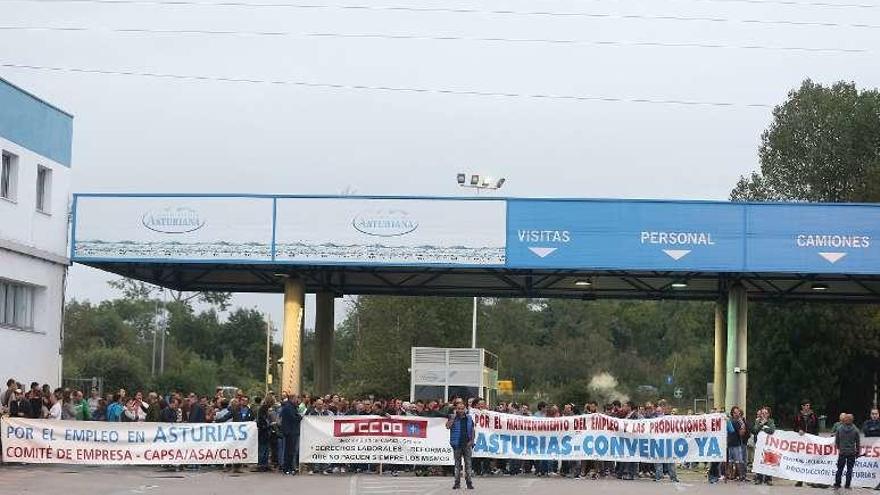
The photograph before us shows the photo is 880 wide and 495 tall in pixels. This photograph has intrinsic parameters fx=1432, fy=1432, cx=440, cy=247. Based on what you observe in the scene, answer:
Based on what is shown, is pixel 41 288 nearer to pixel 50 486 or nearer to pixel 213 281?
pixel 213 281

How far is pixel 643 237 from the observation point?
38.1 metres

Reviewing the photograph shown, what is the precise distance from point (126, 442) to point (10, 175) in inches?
387

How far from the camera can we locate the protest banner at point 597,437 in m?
31.5

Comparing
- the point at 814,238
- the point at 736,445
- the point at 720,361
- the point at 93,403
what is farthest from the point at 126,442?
the point at 720,361

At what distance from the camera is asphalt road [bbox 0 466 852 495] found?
24984 millimetres

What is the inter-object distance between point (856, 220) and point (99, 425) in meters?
20.2

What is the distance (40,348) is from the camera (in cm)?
3825

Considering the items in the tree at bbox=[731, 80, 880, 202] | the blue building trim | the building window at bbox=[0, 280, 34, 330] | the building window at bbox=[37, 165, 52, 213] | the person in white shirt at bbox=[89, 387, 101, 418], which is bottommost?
the person in white shirt at bbox=[89, 387, 101, 418]

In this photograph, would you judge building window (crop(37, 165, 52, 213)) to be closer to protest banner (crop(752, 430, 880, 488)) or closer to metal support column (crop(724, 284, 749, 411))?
metal support column (crop(724, 284, 749, 411))

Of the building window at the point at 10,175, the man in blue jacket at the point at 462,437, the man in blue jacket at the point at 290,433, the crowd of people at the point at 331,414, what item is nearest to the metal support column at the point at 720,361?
the crowd of people at the point at 331,414

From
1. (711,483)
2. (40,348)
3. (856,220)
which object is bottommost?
(711,483)

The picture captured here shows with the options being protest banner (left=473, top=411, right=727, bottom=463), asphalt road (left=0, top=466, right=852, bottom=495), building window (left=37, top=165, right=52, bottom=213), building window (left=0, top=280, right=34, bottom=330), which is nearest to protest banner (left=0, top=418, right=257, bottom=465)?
asphalt road (left=0, top=466, right=852, bottom=495)

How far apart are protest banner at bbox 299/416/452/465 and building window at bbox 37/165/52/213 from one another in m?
11.8

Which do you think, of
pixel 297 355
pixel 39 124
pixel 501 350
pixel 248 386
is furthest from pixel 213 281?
pixel 501 350
